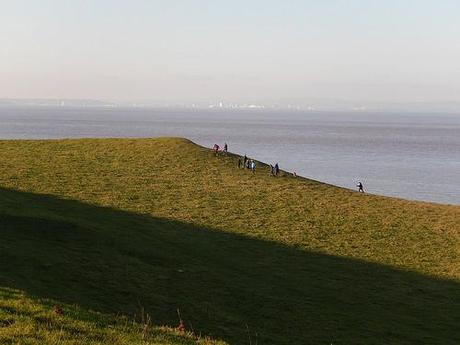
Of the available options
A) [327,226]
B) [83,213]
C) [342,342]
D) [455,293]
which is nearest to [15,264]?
[342,342]

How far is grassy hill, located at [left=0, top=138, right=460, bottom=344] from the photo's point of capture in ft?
65.2

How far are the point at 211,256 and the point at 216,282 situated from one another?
5.60 m

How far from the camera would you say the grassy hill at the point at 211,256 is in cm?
1988

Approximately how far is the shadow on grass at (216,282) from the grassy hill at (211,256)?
0.39 feet

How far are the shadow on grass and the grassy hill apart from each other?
0.12m

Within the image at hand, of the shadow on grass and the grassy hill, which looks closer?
the grassy hill

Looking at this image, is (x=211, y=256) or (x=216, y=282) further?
(x=211, y=256)

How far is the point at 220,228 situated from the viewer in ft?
133

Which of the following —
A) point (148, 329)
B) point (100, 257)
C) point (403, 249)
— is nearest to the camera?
point (148, 329)

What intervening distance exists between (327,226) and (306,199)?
25.8 ft

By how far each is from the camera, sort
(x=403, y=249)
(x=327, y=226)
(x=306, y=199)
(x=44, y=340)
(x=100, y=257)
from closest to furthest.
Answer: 1. (x=44, y=340)
2. (x=100, y=257)
3. (x=403, y=249)
4. (x=327, y=226)
5. (x=306, y=199)

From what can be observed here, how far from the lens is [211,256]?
33.3m

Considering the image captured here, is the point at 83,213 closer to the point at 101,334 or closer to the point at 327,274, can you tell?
the point at 327,274

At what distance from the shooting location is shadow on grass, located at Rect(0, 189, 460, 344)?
21391 millimetres
